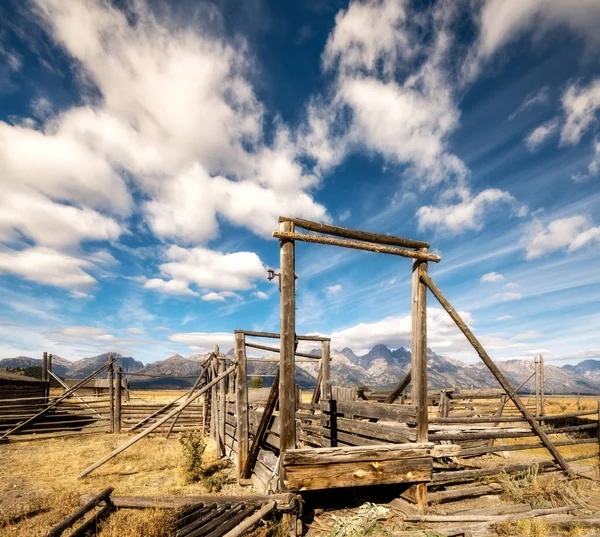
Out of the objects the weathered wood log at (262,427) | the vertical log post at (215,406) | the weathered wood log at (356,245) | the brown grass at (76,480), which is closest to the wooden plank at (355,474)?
the weathered wood log at (262,427)

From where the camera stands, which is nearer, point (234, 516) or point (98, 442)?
point (234, 516)

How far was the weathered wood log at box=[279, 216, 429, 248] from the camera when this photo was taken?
18.0ft

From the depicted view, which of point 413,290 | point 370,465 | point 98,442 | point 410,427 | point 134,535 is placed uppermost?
point 413,290

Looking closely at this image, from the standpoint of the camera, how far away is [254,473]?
26.2 feet

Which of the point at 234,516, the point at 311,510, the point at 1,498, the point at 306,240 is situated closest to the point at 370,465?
the point at 311,510

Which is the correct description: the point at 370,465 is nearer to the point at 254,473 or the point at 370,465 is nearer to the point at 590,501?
the point at 254,473

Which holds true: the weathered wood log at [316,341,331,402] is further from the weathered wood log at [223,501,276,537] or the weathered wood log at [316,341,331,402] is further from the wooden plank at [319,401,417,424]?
the weathered wood log at [223,501,276,537]

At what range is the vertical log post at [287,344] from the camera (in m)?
5.03

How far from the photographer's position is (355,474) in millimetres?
5188

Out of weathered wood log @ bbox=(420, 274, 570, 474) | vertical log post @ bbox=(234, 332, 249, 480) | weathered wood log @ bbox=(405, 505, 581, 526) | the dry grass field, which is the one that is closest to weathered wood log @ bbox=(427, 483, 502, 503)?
the dry grass field

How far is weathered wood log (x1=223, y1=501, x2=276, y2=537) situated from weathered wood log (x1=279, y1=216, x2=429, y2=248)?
4.23 meters

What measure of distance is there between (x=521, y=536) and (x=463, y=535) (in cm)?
76

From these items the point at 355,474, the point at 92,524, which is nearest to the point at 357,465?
the point at 355,474

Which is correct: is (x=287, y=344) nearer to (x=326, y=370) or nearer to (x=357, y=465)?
(x=357, y=465)
